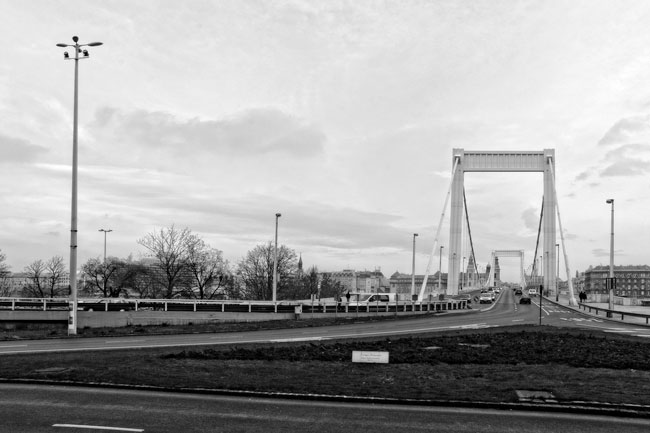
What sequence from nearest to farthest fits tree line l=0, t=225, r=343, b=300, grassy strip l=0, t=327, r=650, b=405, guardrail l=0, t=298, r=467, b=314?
grassy strip l=0, t=327, r=650, b=405 < guardrail l=0, t=298, r=467, b=314 < tree line l=0, t=225, r=343, b=300

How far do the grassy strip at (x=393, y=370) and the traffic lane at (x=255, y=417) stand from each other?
0.94 m

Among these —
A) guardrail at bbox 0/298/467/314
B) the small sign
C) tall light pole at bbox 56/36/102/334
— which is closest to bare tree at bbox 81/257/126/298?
guardrail at bbox 0/298/467/314

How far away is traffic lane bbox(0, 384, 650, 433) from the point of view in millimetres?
10000

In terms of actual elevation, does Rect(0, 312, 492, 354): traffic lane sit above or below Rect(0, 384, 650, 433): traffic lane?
below

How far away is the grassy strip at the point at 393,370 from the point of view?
42.0 feet

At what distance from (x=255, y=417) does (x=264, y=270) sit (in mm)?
74140

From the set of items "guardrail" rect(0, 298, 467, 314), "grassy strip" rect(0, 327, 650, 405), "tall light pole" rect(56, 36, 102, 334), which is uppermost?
"tall light pole" rect(56, 36, 102, 334)

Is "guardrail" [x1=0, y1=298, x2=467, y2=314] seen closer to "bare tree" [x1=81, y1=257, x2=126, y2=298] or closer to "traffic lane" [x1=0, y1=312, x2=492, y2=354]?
"traffic lane" [x1=0, y1=312, x2=492, y2=354]

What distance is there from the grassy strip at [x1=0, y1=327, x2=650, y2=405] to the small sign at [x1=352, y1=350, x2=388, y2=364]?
0.23 meters

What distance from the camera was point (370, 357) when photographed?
1684cm

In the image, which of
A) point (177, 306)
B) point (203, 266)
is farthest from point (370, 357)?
point (203, 266)

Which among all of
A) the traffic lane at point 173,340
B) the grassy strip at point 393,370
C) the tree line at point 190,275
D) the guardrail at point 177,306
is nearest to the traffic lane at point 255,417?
the grassy strip at point 393,370

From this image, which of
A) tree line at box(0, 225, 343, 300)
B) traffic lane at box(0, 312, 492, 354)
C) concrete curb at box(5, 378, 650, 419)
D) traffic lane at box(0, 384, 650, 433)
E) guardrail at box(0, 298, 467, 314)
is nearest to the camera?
traffic lane at box(0, 384, 650, 433)

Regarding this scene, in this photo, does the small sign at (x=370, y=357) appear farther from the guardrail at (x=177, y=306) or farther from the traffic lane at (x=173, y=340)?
the guardrail at (x=177, y=306)
